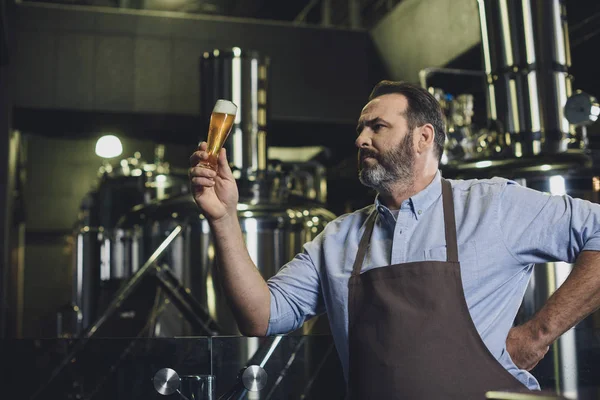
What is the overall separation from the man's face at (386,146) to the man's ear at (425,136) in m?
0.03

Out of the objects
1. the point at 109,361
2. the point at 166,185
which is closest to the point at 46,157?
the point at 166,185

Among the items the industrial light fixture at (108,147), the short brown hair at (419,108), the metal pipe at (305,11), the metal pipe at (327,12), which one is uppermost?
the metal pipe at (305,11)

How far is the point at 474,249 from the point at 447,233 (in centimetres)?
8

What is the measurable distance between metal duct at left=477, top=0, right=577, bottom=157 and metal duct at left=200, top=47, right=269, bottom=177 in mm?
1611

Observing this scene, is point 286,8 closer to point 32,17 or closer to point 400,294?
point 32,17

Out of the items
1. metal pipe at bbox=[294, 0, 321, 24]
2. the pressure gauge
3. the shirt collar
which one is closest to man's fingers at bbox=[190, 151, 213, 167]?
the shirt collar

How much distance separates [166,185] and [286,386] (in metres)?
4.80

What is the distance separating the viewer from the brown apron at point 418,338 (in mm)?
1711

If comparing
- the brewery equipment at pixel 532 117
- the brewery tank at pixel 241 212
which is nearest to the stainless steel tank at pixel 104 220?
the brewery tank at pixel 241 212

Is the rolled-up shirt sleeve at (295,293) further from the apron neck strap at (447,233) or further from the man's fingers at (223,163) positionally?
the man's fingers at (223,163)

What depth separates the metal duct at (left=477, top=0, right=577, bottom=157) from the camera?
149 inches

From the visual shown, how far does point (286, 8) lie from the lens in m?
11.7

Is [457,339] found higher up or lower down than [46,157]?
lower down

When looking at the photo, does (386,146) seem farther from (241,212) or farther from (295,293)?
(241,212)
